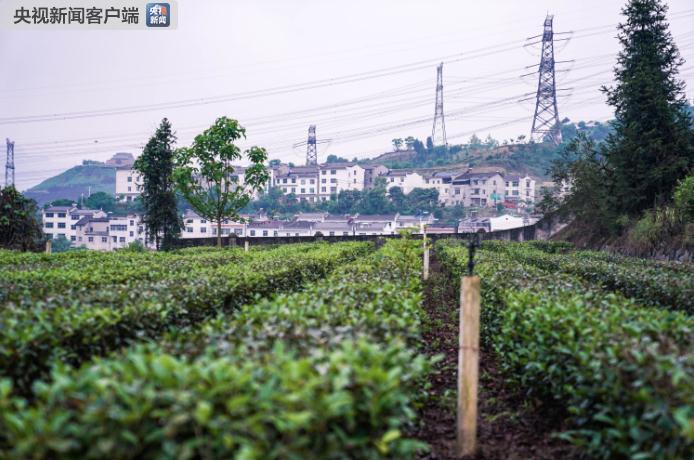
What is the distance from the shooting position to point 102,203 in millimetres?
68312

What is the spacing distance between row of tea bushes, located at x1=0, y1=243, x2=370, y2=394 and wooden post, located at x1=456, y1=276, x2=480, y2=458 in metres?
1.89

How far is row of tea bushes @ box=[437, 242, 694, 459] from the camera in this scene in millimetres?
2795

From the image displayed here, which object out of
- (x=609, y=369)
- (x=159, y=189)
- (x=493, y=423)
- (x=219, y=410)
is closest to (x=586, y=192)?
(x=159, y=189)

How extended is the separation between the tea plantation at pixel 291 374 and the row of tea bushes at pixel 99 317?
0.01 m

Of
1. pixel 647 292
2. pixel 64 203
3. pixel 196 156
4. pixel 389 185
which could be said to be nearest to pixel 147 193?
pixel 196 156

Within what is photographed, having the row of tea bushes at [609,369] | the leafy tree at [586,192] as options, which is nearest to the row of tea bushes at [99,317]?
the row of tea bushes at [609,369]

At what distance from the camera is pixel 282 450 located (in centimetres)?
216

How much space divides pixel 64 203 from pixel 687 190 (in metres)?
64.9

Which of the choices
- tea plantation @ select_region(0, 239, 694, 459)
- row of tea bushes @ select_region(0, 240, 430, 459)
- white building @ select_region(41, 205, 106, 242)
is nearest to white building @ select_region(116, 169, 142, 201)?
white building @ select_region(41, 205, 106, 242)

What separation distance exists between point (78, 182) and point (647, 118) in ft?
355

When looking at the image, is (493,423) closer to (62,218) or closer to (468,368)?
(468,368)

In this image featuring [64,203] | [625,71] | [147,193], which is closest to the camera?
[625,71]

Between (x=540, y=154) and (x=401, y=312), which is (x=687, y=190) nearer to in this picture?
(x=401, y=312)

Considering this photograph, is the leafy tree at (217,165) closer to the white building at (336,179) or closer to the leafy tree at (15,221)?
the leafy tree at (15,221)
